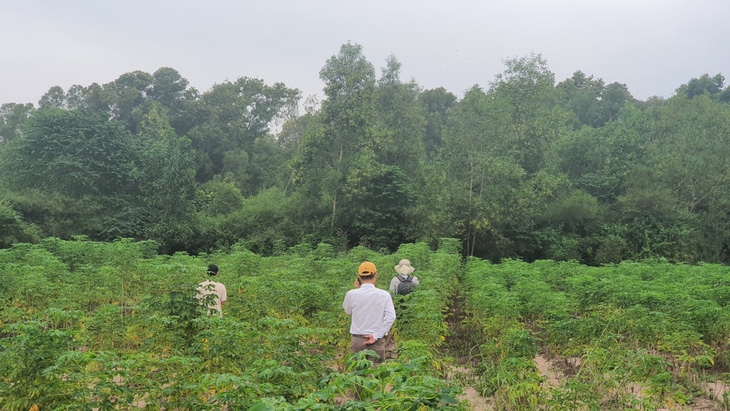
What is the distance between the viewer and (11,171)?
3011cm

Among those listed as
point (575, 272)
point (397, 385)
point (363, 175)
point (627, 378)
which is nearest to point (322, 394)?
point (397, 385)

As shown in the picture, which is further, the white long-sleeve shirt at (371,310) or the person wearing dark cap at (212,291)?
the person wearing dark cap at (212,291)

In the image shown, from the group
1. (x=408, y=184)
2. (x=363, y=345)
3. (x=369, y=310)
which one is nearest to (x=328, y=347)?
(x=363, y=345)

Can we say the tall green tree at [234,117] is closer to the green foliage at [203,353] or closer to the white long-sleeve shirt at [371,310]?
the green foliage at [203,353]

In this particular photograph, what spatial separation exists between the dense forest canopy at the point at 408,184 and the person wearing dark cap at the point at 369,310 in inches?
736

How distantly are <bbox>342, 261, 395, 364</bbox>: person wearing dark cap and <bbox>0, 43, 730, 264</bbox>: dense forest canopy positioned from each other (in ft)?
61.3

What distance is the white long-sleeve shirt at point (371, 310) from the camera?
5453mm

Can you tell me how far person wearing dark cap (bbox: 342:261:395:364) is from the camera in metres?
5.45

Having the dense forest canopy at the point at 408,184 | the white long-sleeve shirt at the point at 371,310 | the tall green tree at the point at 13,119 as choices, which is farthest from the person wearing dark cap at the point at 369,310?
the tall green tree at the point at 13,119

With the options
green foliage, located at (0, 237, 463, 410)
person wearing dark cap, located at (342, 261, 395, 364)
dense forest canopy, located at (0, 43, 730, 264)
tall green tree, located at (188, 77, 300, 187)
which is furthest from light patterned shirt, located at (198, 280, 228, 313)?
tall green tree, located at (188, 77, 300, 187)

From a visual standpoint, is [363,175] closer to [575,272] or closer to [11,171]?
[575,272]

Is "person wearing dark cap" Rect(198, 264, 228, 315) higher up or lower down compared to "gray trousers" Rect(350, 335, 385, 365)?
higher up

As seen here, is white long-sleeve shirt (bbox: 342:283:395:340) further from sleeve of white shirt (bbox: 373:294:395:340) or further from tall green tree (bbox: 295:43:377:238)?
tall green tree (bbox: 295:43:377:238)

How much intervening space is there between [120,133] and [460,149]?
19.1m
